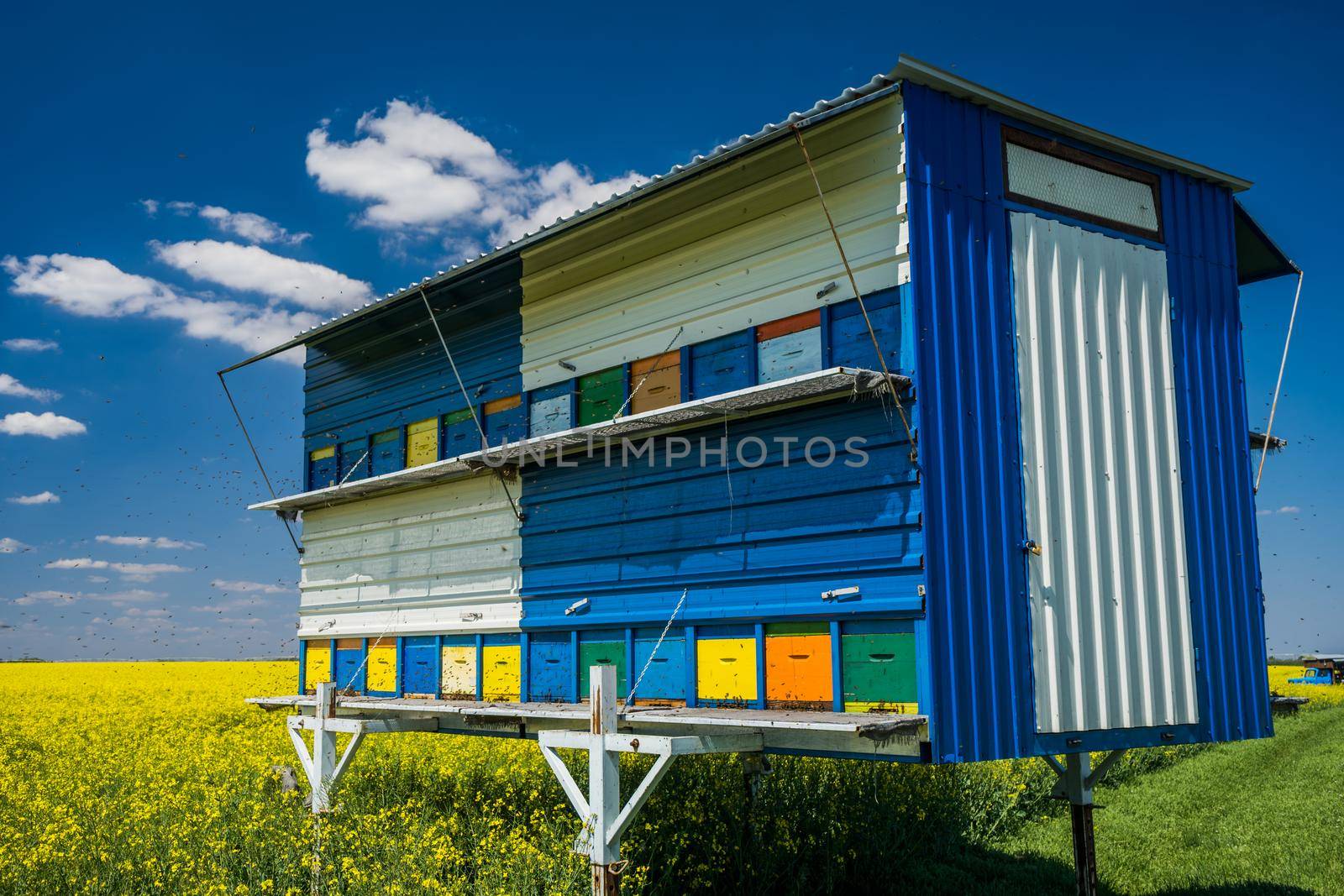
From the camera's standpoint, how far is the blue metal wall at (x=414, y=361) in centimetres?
1202

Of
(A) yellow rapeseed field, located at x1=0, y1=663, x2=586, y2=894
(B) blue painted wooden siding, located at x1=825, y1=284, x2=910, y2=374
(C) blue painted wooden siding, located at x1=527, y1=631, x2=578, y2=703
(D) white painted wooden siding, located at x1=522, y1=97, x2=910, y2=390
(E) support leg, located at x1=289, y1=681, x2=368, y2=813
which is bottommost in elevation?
(A) yellow rapeseed field, located at x1=0, y1=663, x2=586, y2=894

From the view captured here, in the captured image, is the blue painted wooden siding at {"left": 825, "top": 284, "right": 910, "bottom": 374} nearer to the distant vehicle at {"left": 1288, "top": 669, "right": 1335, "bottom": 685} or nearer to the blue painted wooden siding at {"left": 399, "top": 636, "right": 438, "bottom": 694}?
the blue painted wooden siding at {"left": 399, "top": 636, "right": 438, "bottom": 694}

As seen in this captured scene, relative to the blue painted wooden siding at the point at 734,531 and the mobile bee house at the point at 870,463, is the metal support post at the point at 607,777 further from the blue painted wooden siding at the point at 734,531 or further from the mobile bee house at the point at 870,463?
the blue painted wooden siding at the point at 734,531

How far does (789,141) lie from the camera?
28.9 ft

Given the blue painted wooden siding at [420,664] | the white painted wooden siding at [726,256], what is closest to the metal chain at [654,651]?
the white painted wooden siding at [726,256]

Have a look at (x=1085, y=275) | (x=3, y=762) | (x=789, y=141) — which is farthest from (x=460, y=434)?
(x=3, y=762)

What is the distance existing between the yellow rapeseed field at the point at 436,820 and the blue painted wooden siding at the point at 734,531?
2.59 m

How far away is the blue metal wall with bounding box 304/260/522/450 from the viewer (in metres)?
12.0

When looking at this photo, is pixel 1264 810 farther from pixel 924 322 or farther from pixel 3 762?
pixel 3 762

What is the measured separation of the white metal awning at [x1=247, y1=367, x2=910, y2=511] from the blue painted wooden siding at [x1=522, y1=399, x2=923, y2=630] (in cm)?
19

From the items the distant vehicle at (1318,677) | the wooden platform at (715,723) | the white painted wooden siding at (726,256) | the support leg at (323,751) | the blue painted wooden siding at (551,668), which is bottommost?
the distant vehicle at (1318,677)

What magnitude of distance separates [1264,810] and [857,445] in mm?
13863

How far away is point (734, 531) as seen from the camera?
912 cm

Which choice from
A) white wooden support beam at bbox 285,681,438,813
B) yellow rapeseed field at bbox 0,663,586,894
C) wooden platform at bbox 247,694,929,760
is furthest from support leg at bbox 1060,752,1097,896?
white wooden support beam at bbox 285,681,438,813
